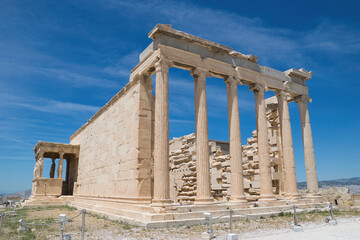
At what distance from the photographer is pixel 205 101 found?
14.2 meters

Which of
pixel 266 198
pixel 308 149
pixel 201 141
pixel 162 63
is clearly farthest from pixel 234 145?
pixel 308 149

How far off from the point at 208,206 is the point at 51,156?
2452 centimetres

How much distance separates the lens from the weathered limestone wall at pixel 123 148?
1398 centimetres

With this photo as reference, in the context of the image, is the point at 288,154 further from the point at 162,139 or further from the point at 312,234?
the point at 162,139

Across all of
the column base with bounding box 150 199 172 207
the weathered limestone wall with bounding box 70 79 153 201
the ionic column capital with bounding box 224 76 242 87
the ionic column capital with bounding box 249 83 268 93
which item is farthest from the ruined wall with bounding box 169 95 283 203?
the column base with bounding box 150 199 172 207

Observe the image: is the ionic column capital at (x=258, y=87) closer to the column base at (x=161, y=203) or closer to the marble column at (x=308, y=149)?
the marble column at (x=308, y=149)

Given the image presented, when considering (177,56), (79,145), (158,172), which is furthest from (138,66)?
(79,145)

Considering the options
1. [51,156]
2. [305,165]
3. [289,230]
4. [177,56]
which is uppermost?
[177,56]

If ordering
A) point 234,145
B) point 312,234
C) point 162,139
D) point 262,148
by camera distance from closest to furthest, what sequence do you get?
1. point 312,234
2. point 162,139
3. point 234,145
4. point 262,148

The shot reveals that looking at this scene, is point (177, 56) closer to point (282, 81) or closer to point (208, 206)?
point (208, 206)

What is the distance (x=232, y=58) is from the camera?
16078 mm

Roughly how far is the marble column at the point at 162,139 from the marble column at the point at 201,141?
1.66 metres

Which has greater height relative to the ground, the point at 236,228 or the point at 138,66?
the point at 138,66

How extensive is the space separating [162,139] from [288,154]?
860 cm
